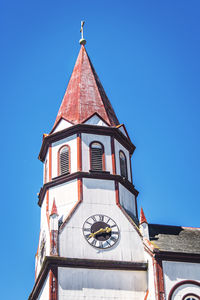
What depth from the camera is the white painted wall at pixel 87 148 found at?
40.3 meters

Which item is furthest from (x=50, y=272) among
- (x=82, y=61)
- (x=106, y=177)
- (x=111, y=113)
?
(x=82, y=61)

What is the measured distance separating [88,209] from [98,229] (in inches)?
60.8

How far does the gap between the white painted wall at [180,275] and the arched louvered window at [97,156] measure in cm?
839

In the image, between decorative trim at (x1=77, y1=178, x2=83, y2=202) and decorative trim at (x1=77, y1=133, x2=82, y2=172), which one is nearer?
decorative trim at (x1=77, y1=178, x2=83, y2=202)

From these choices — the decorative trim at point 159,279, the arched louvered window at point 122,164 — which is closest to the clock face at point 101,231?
the decorative trim at point 159,279

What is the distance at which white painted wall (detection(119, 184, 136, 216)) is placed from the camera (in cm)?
4003

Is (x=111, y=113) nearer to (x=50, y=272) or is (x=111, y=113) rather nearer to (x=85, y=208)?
(x=85, y=208)

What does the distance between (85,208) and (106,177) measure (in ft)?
9.11

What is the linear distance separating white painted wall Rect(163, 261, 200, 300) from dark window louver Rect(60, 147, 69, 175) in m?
9.73

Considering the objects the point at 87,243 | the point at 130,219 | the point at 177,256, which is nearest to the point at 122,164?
the point at 130,219

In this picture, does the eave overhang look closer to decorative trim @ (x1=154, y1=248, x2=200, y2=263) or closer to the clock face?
decorative trim @ (x1=154, y1=248, x2=200, y2=263)

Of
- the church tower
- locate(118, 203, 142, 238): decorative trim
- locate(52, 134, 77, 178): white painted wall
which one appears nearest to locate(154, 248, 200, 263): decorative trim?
the church tower

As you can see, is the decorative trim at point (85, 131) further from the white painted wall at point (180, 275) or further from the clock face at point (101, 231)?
the white painted wall at point (180, 275)

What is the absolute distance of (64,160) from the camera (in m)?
41.2
